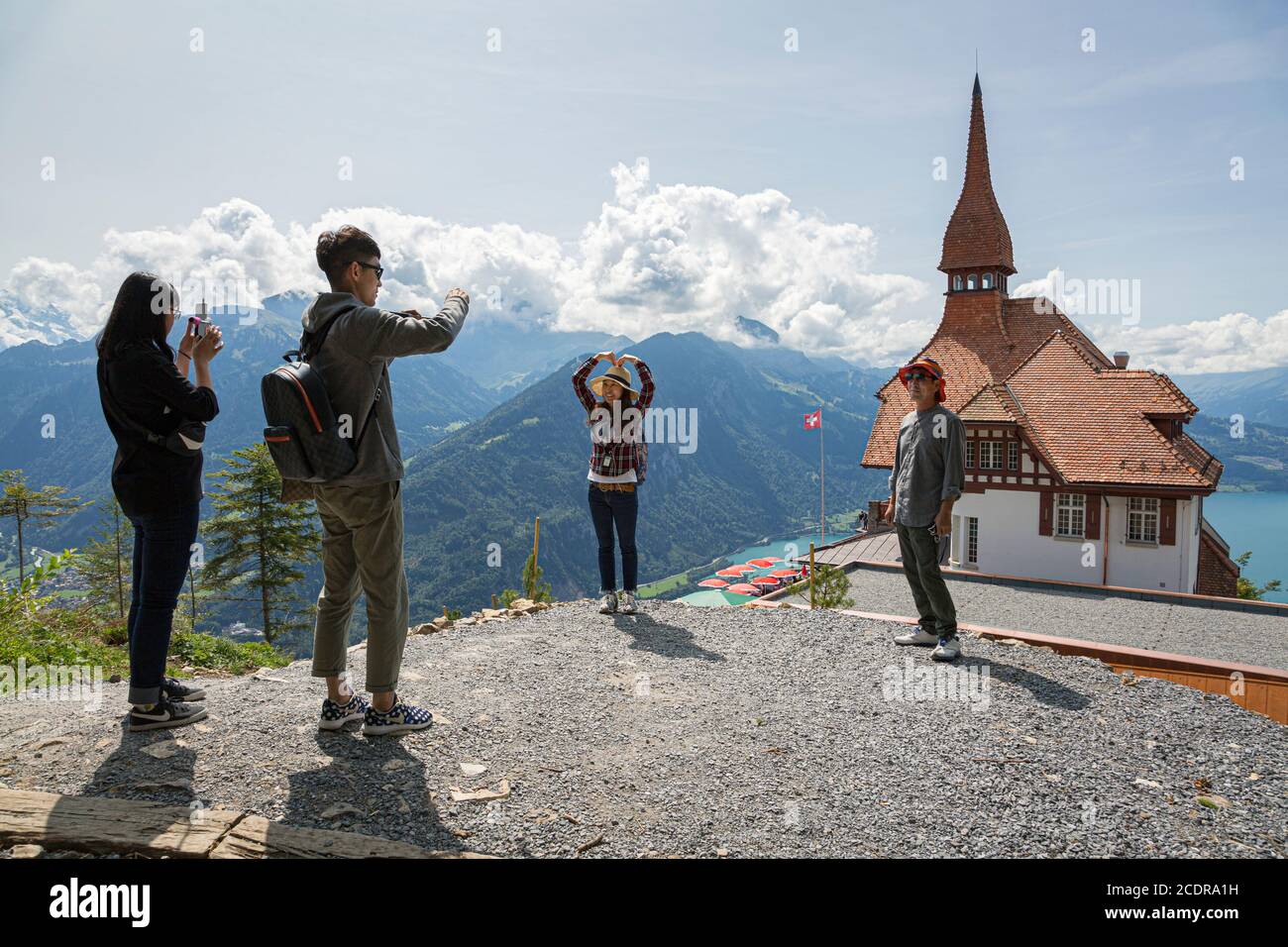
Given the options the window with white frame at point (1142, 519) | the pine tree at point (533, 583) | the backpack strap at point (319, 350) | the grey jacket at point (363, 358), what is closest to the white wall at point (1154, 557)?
the window with white frame at point (1142, 519)

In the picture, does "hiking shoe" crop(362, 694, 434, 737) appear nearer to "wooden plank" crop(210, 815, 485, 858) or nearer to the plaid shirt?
"wooden plank" crop(210, 815, 485, 858)

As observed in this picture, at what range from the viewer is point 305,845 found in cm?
299

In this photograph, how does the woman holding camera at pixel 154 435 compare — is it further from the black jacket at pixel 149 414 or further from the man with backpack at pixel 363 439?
the man with backpack at pixel 363 439

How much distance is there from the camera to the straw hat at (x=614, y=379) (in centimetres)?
762

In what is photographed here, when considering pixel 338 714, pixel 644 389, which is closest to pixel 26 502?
pixel 644 389

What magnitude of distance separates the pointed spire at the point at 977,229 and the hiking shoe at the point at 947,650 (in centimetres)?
3782

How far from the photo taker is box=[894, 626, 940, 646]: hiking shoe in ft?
21.8

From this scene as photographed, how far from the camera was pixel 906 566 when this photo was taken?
21.8ft

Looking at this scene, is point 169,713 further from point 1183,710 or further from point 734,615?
point 1183,710

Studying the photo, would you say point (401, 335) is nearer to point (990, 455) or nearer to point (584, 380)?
point (584, 380)

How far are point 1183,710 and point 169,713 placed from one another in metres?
6.50

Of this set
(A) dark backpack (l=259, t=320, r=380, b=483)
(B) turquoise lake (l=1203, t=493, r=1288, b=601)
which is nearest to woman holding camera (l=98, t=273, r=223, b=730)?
(A) dark backpack (l=259, t=320, r=380, b=483)

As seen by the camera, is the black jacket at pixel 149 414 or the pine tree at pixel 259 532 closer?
the black jacket at pixel 149 414
